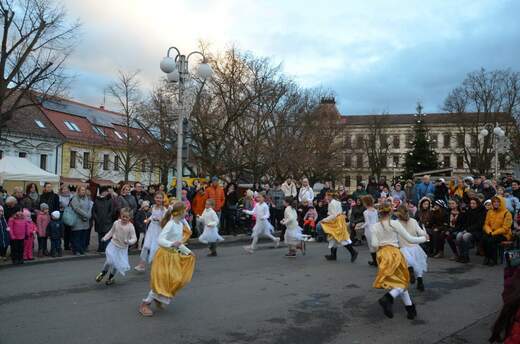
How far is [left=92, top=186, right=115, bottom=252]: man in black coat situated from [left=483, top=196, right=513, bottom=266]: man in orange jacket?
9.99 m

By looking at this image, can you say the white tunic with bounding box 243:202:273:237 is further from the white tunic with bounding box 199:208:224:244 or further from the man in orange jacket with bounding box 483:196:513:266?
the man in orange jacket with bounding box 483:196:513:266

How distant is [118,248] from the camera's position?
961 centimetres

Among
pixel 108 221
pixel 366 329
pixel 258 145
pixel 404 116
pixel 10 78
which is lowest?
pixel 366 329

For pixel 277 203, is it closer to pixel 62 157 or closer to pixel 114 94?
pixel 114 94

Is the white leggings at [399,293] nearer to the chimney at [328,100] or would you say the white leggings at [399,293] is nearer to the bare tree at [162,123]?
the bare tree at [162,123]

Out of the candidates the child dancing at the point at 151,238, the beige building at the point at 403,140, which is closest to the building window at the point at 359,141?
the beige building at the point at 403,140

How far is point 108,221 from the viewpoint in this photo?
1403cm

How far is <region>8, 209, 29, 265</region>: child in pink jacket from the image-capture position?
12.1 metres

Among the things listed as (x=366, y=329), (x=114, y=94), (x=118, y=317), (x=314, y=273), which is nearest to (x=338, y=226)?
(x=314, y=273)

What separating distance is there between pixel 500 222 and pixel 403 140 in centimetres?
8594

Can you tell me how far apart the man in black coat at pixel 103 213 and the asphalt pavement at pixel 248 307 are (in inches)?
84.7

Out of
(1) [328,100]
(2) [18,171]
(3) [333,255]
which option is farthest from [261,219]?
(1) [328,100]

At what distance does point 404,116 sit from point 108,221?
94.6 metres

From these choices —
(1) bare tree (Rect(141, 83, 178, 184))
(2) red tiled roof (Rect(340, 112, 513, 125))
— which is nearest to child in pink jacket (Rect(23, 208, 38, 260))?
(1) bare tree (Rect(141, 83, 178, 184))
